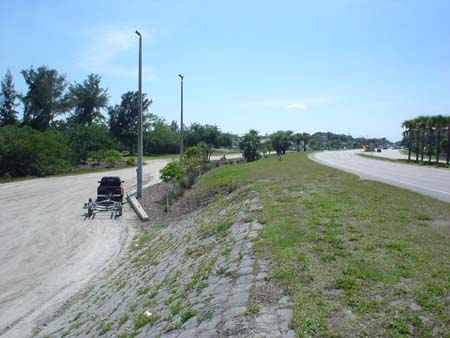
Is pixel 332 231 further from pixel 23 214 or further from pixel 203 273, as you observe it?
pixel 23 214

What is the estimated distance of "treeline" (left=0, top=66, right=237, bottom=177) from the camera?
1816 inches

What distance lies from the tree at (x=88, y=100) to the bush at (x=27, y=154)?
4432cm

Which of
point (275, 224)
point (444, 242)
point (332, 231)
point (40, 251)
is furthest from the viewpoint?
point (40, 251)

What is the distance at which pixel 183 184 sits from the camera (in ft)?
95.0

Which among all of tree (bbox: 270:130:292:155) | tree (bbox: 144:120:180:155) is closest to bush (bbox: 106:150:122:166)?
tree (bbox: 270:130:292:155)

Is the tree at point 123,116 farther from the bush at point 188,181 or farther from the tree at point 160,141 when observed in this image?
the bush at point 188,181

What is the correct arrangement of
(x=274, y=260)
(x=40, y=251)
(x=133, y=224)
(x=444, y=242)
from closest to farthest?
(x=274, y=260), (x=444, y=242), (x=40, y=251), (x=133, y=224)

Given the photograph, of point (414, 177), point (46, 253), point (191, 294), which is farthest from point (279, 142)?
point (191, 294)

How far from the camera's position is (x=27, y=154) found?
45.6m

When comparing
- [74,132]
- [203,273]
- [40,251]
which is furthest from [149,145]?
[203,273]

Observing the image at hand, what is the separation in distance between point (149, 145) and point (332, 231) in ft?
321

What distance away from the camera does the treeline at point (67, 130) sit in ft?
151

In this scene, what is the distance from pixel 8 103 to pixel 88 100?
55.4 feet

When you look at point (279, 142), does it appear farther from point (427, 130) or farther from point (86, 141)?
point (86, 141)
